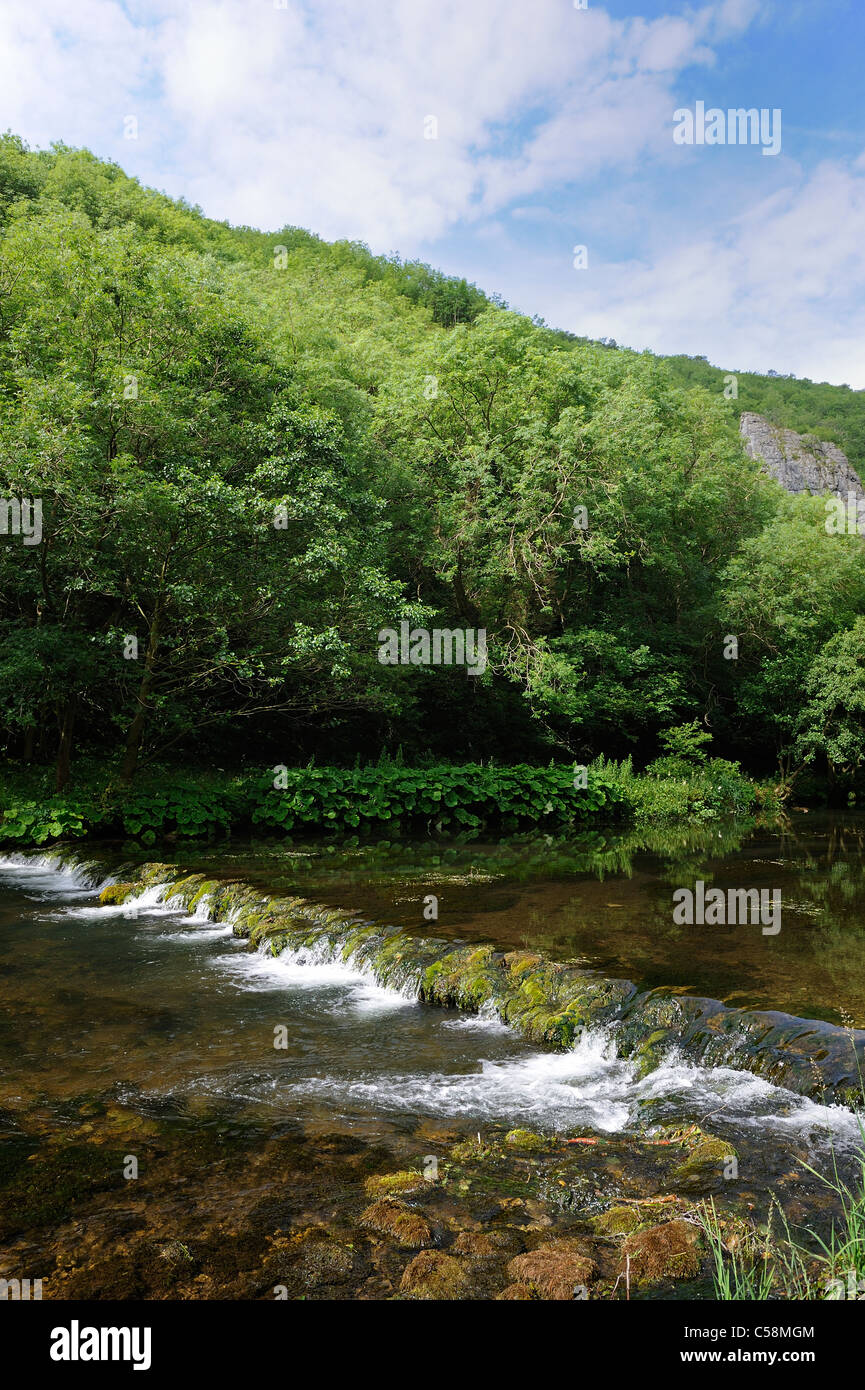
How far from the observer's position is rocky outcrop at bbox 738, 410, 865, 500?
211 ft

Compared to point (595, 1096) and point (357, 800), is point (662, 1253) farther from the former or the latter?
point (357, 800)

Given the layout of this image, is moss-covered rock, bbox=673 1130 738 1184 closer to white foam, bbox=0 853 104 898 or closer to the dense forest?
white foam, bbox=0 853 104 898

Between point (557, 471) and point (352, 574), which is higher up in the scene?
point (557, 471)

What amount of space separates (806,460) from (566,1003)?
6784 centimetres

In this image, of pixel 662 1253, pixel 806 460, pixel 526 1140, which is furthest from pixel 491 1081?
pixel 806 460

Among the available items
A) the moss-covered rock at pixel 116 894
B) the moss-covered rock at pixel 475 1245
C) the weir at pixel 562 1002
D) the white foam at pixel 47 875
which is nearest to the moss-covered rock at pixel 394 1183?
the moss-covered rock at pixel 475 1245

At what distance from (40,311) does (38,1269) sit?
1529 centimetres

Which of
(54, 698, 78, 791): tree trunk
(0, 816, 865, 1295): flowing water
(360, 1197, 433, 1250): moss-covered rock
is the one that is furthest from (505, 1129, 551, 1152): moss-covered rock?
(54, 698, 78, 791): tree trunk

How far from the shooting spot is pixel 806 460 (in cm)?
6588

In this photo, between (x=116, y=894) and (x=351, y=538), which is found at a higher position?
(x=351, y=538)
